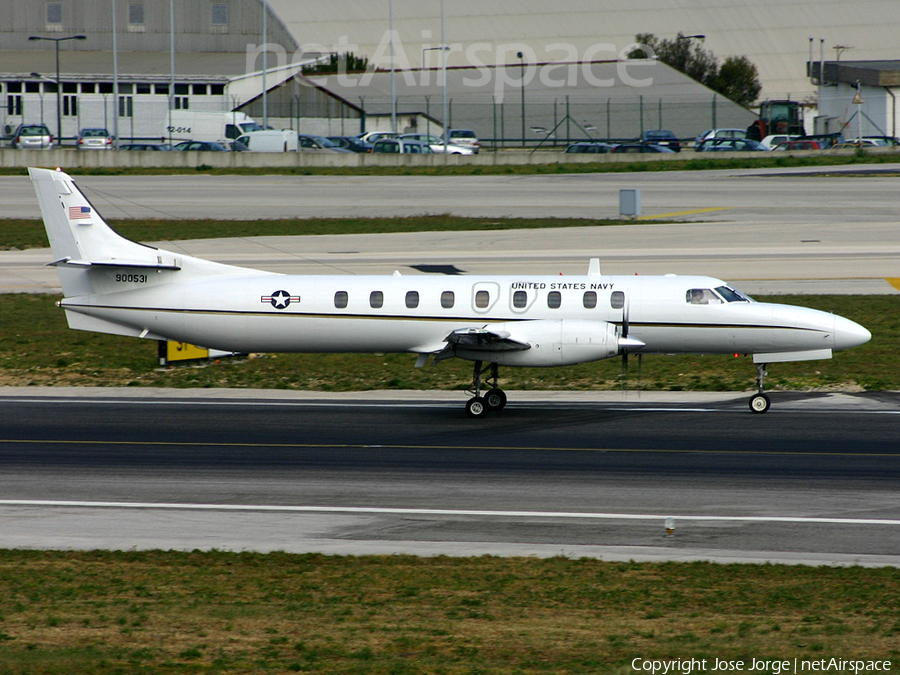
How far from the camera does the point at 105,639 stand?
1059cm

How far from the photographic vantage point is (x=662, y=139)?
82.2 m

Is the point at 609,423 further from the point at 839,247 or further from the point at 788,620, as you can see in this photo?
the point at 839,247

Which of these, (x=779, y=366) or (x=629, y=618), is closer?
(x=629, y=618)

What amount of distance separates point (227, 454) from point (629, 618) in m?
10.6

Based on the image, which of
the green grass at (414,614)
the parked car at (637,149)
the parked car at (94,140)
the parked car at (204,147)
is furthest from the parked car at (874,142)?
the green grass at (414,614)

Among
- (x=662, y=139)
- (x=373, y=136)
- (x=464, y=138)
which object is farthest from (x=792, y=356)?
(x=464, y=138)

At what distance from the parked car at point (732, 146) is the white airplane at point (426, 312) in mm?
56234

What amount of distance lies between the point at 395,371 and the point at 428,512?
43.8 feet

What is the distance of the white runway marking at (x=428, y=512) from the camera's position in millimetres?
15234

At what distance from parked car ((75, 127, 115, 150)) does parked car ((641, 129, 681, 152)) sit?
4040 cm

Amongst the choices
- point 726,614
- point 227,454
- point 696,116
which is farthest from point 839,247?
point 696,116

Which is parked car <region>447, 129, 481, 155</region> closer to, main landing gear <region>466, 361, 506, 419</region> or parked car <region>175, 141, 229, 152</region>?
parked car <region>175, 141, 229, 152</region>

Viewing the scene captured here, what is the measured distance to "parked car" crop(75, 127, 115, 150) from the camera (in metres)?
79.9

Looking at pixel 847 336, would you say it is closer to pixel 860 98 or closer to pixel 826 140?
pixel 826 140
